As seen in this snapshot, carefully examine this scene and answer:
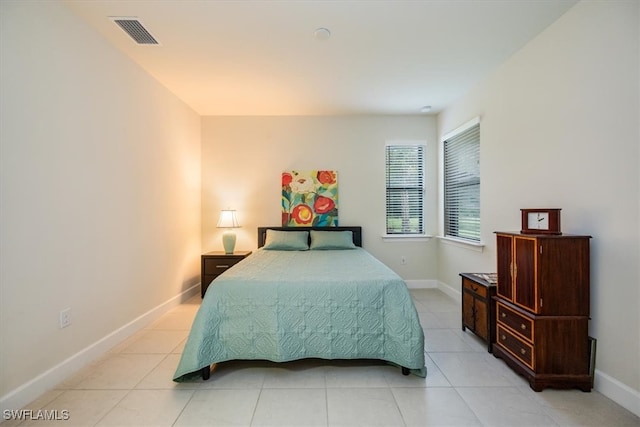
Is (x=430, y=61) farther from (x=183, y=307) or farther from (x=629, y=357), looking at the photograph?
(x=183, y=307)

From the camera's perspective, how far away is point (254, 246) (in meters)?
4.30

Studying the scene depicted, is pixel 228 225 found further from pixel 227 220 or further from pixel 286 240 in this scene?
pixel 286 240

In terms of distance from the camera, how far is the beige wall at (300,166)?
4301mm

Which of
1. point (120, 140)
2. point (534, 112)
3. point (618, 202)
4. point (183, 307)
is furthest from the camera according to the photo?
point (183, 307)

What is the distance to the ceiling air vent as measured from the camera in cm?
217

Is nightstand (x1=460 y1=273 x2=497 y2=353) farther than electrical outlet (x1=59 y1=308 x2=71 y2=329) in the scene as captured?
Yes

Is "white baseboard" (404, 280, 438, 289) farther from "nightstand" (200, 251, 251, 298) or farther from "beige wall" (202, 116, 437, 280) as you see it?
"nightstand" (200, 251, 251, 298)

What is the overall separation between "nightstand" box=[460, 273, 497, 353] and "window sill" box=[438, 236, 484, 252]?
1.67 ft

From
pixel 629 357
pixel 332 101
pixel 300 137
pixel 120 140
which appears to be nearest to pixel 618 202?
pixel 629 357

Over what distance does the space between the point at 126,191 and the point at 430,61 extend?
3.10 meters

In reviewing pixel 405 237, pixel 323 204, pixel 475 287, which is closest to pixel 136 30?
pixel 323 204

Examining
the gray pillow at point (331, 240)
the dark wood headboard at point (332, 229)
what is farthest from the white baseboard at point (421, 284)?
the gray pillow at point (331, 240)

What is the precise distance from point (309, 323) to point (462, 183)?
2736mm

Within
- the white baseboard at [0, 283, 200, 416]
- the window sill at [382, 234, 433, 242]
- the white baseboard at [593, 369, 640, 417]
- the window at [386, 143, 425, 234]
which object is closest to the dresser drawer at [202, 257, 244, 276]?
the white baseboard at [0, 283, 200, 416]
